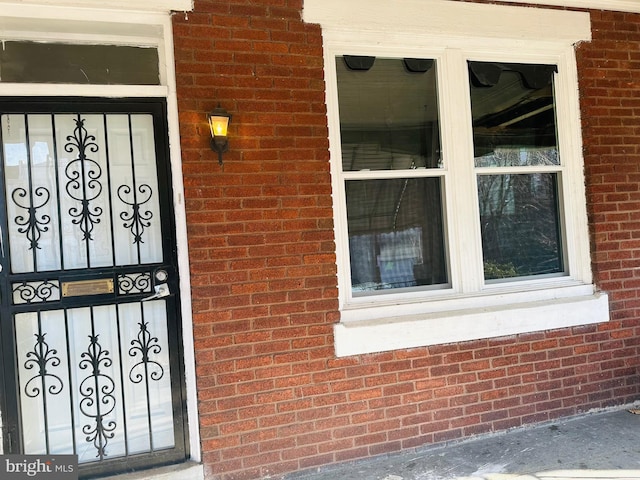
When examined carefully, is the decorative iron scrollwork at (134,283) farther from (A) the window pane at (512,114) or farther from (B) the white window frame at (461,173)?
(A) the window pane at (512,114)

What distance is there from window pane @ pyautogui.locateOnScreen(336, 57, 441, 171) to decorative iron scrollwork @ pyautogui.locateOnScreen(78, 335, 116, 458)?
6.50 feet

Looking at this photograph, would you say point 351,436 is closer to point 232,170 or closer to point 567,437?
point 567,437

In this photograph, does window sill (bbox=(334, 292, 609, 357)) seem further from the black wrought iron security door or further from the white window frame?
the black wrought iron security door

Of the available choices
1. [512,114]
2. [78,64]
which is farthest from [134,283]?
[512,114]

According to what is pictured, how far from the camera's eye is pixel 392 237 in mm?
3426

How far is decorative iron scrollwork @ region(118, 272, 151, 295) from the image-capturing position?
2.91 metres

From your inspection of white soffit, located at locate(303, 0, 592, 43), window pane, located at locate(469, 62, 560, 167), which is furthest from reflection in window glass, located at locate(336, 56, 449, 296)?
window pane, located at locate(469, 62, 560, 167)

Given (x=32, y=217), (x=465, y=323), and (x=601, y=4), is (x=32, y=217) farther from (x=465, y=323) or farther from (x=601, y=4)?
(x=601, y=4)

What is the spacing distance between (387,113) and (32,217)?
2404 millimetres

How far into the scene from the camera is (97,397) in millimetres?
2918

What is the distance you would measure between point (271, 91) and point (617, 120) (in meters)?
2.74

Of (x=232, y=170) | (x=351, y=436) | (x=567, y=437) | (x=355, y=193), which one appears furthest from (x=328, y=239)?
(x=567, y=437)

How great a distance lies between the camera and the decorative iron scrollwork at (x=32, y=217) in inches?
111

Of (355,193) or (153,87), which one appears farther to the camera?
(355,193)
